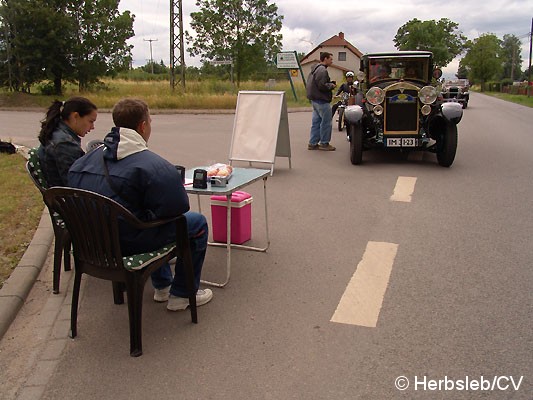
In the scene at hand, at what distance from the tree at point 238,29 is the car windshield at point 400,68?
31.1m

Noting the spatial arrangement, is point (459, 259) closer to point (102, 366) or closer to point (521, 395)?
point (521, 395)

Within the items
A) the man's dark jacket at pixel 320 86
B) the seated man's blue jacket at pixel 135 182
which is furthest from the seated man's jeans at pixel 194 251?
the man's dark jacket at pixel 320 86

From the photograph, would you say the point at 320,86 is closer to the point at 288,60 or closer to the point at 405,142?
the point at 405,142

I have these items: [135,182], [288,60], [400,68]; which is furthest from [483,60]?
[135,182]

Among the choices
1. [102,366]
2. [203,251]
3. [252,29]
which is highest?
[252,29]

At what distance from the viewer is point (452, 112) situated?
30.0ft

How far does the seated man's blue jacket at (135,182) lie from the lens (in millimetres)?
3215

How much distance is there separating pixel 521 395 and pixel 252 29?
135 ft

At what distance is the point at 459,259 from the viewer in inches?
191

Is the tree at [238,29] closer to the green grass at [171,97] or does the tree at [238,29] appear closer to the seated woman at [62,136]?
the green grass at [171,97]

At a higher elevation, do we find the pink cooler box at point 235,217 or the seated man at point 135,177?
the seated man at point 135,177

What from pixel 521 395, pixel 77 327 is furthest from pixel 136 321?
pixel 521 395

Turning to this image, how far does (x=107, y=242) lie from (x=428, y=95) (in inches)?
299

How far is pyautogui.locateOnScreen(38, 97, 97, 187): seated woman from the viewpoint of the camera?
4.07 metres
